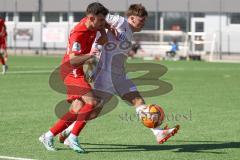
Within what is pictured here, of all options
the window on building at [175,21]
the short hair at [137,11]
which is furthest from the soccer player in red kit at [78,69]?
the window on building at [175,21]

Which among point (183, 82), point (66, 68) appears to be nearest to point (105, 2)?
point (183, 82)

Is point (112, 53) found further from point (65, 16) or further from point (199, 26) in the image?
point (65, 16)

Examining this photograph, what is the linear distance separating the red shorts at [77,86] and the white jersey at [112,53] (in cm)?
31

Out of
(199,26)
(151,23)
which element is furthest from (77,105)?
(151,23)

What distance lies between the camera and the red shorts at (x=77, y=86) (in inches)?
357

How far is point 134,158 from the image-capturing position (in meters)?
8.41

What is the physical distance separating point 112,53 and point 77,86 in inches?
28.6

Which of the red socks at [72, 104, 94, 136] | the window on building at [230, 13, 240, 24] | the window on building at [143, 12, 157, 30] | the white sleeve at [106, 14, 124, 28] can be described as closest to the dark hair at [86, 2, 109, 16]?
the white sleeve at [106, 14, 124, 28]

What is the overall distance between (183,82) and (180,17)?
108ft

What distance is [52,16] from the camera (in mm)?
60281

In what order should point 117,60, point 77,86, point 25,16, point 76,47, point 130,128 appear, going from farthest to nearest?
point 25,16 → point 130,128 → point 117,60 → point 77,86 → point 76,47

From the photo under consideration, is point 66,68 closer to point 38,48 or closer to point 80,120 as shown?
point 80,120

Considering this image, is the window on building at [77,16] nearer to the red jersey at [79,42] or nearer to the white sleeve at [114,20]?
the white sleeve at [114,20]

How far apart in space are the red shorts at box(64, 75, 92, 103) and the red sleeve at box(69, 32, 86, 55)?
43 centimetres
